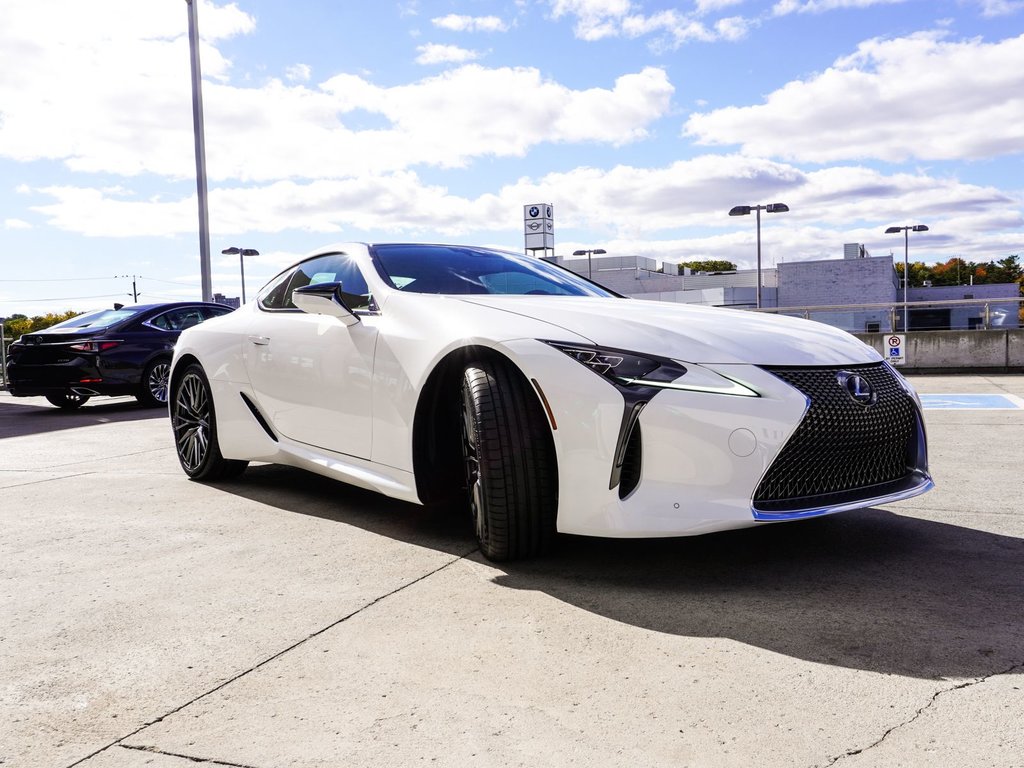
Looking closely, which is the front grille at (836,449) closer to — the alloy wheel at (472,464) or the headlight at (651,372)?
the headlight at (651,372)

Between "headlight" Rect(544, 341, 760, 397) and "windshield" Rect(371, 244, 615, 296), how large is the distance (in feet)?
3.64

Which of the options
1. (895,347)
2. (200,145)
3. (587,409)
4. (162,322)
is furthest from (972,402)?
(200,145)

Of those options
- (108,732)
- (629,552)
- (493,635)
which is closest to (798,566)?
(629,552)

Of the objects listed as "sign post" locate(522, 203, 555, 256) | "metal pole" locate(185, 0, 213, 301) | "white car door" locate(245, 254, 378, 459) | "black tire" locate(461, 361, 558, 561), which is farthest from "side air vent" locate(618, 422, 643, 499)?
"sign post" locate(522, 203, 555, 256)

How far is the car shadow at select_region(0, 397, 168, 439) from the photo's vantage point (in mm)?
9672

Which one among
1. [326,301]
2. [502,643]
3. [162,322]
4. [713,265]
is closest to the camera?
[502,643]

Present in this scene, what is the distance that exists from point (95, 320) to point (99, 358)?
2.92 feet

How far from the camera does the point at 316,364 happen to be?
4.30 m

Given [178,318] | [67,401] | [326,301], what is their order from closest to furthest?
[326,301]
[67,401]
[178,318]

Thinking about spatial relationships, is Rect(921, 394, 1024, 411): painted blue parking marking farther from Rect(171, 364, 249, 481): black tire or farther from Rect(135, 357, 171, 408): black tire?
Rect(135, 357, 171, 408): black tire

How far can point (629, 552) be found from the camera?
3631 mm

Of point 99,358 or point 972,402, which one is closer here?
point 972,402

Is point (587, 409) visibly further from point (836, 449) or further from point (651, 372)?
point (836, 449)

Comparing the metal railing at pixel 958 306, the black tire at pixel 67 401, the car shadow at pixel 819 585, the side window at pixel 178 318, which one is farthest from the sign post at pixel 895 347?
the black tire at pixel 67 401
